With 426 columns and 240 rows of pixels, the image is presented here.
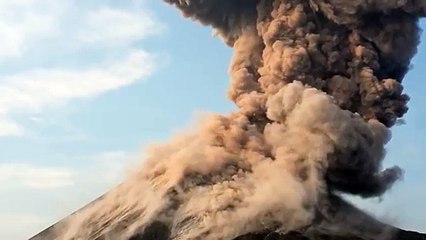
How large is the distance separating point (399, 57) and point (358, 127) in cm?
444

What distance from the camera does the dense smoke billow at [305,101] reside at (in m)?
33.5

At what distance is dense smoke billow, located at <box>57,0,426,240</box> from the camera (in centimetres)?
3347

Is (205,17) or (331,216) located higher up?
(205,17)

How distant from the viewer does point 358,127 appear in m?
32.6

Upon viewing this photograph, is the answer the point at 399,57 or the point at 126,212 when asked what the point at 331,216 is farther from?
the point at 126,212

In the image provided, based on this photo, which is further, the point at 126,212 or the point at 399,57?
the point at 126,212

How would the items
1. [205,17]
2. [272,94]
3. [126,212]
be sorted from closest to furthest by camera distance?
[272,94] < [205,17] < [126,212]

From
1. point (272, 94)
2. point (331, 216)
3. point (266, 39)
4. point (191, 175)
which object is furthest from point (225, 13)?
point (331, 216)

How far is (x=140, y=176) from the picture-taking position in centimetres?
4350

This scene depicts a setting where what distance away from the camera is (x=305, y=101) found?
3266 cm

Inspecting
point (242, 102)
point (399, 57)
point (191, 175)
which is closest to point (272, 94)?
point (242, 102)

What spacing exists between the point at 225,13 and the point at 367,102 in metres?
10.1

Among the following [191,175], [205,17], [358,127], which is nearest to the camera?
[358,127]

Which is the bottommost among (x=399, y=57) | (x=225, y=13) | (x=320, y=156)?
(x=320, y=156)
